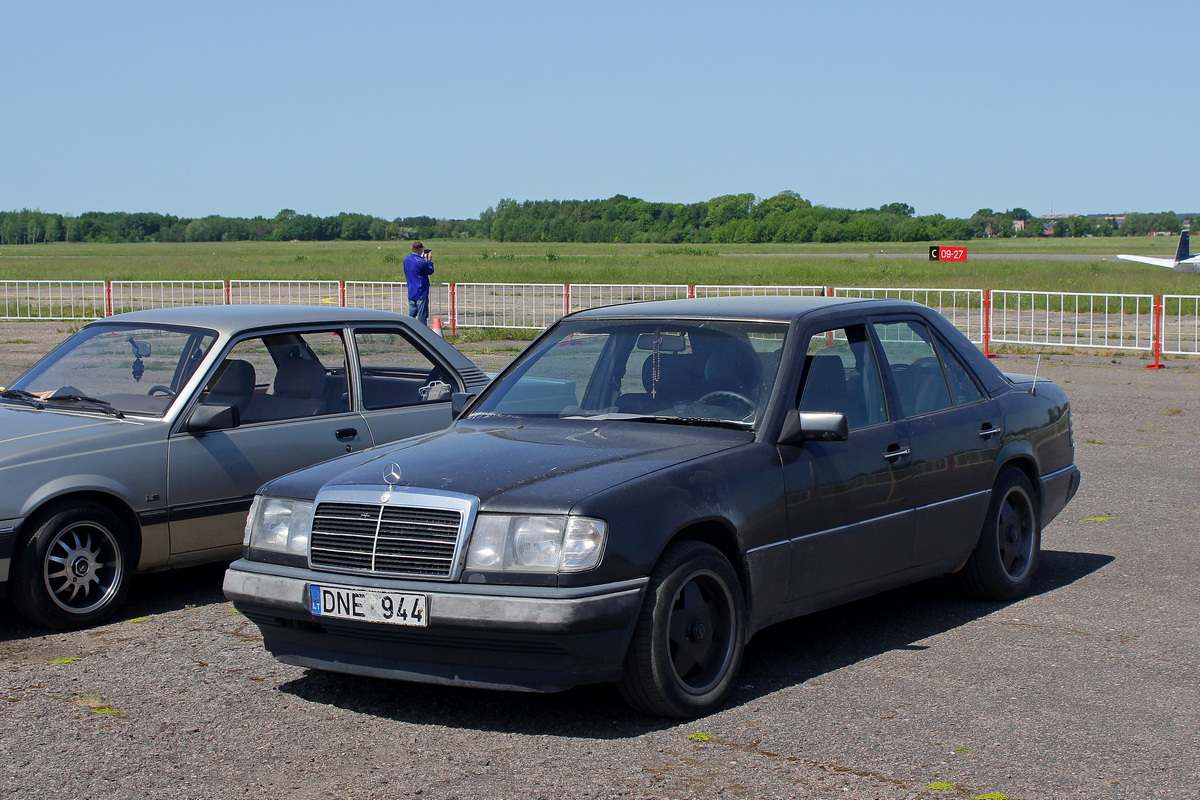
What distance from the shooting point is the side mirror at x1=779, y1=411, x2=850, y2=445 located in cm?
514

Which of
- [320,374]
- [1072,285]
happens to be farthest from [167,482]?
[1072,285]

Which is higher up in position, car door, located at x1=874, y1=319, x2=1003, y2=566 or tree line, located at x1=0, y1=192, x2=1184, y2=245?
tree line, located at x1=0, y1=192, x2=1184, y2=245

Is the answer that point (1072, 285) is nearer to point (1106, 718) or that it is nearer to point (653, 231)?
point (1106, 718)

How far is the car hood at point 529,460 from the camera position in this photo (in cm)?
454

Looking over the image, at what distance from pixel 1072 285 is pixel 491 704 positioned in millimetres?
51790

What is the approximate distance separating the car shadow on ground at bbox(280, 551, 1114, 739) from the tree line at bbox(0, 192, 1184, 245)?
151m

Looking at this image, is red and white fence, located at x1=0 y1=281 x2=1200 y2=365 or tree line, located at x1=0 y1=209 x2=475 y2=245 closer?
red and white fence, located at x1=0 y1=281 x2=1200 y2=365

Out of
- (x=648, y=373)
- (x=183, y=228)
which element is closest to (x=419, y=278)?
(x=648, y=373)

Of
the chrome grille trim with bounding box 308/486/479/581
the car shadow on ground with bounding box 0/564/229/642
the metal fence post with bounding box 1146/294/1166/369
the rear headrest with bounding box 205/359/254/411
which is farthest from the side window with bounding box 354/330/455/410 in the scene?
the metal fence post with bounding box 1146/294/1166/369

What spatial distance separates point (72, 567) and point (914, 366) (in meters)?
4.21

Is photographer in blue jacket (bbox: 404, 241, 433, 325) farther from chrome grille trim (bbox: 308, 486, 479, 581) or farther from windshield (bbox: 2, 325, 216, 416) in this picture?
chrome grille trim (bbox: 308, 486, 479, 581)

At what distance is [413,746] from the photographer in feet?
14.6

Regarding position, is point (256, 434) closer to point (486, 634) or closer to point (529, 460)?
point (529, 460)

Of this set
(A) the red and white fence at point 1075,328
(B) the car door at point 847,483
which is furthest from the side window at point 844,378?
(A) the red and white fence at point 1075,328
